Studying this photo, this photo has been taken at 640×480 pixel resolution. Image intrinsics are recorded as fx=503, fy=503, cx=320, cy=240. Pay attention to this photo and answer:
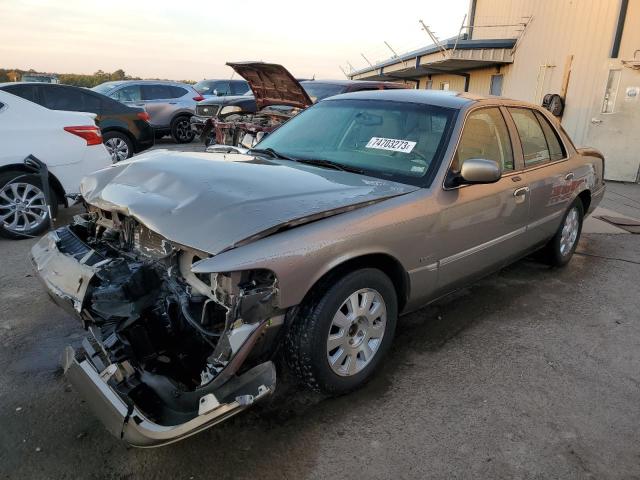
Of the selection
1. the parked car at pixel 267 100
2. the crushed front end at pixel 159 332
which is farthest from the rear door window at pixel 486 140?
the parked car at pixel 267 100

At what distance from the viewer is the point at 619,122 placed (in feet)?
34.5

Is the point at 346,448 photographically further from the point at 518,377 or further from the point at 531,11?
the point at 531,11

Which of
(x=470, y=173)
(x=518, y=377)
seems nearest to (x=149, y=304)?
(x=470, y=173)

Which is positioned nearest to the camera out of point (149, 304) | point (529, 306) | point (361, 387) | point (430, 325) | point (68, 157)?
point (149, 304)

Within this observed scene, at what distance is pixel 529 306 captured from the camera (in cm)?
421

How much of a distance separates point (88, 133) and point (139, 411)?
450 cm

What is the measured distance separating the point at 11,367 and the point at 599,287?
4.81 meters

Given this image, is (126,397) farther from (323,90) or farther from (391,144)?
(323,90)

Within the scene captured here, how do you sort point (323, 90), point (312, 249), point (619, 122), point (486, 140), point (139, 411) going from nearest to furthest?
point (139, 411) → point (312, 249) → point (486, 140) → point (323, 90) → point (619, 122)

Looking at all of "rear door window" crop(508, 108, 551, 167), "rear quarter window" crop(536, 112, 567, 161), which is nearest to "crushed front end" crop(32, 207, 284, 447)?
"rear door window" crop(508, 108, 551, 167)

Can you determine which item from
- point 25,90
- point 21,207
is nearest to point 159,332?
point 21,207

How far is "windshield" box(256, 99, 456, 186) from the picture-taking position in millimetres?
3307

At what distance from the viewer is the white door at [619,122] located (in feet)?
33.8

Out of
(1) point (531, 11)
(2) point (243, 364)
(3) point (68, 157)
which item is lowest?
(2) point (243, 364)
